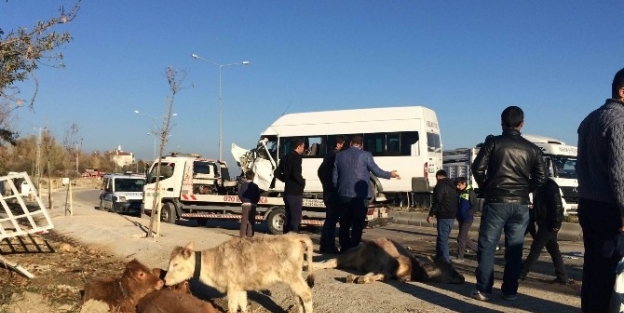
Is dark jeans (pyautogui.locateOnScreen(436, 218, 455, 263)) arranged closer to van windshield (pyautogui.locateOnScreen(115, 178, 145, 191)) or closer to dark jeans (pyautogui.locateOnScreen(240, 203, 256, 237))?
dark jeans (pyautogui.locateOnScreen(240, 203, 256, 237))

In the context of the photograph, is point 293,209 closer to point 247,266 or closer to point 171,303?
point 247,266

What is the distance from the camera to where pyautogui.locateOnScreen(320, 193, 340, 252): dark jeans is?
31.9 ft

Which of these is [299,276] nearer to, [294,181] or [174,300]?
[174,300]

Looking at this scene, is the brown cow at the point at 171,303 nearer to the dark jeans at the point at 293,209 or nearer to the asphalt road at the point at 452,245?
the dark jeans at the point at 293,209

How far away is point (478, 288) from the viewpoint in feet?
20.9

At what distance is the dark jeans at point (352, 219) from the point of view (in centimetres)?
912

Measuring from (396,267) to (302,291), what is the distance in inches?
92.6

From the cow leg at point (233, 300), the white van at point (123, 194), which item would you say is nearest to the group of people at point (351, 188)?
the cow leg at point (233, 300)

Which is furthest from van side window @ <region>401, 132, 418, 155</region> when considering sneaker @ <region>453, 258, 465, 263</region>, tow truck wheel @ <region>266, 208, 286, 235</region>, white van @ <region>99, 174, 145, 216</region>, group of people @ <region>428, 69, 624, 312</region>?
white van @ <region>99, 174, 145, 216</region>

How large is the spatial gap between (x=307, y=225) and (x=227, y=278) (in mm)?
11104

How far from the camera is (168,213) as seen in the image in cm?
1853

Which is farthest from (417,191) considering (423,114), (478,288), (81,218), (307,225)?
(478,288)

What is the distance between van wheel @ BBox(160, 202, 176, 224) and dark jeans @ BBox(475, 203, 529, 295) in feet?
44.7

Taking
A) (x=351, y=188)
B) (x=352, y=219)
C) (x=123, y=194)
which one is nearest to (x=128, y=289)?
(x=351, y=188)
